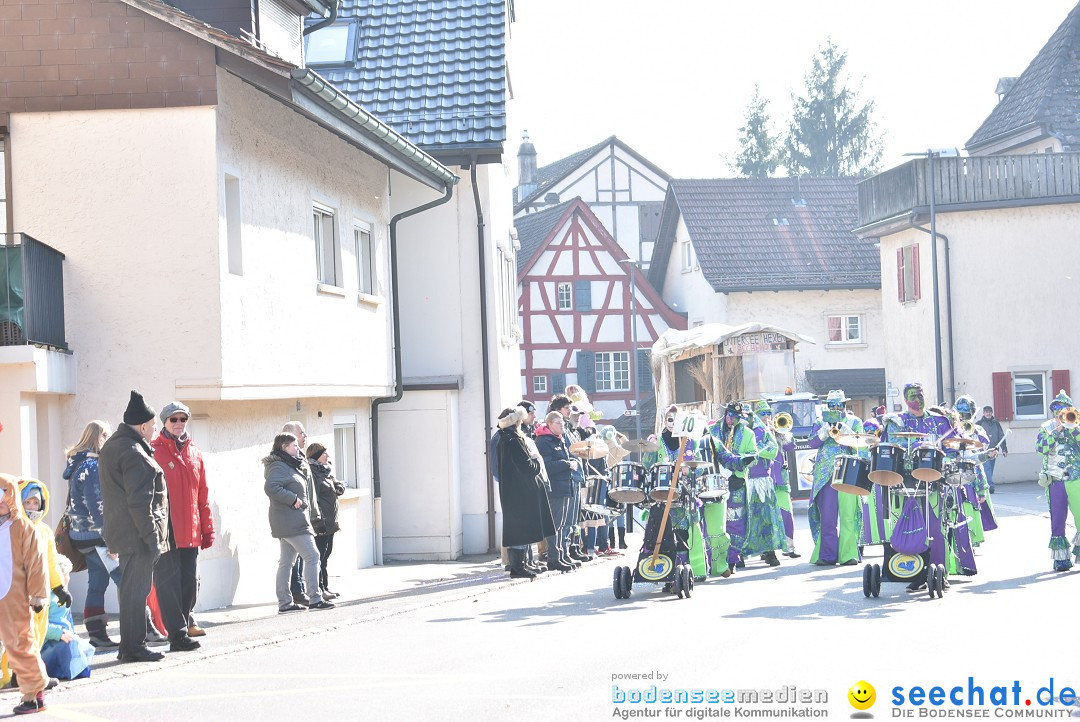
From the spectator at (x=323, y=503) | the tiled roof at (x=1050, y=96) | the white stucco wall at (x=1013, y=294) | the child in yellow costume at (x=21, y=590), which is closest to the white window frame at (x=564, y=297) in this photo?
the tiled roof at (x=1050, y=96)

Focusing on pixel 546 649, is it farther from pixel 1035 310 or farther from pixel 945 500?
pixel 1035 310

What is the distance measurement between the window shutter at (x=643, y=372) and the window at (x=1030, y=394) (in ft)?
67.9

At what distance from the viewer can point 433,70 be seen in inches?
870

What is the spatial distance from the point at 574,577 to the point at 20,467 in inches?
249

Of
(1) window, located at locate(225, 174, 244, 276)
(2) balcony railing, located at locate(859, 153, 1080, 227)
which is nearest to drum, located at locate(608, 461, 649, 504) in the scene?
(1) window, located at locate(225, 174, 244, 276)

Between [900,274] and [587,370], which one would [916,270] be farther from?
[587,370]

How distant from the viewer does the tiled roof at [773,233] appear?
4916cm

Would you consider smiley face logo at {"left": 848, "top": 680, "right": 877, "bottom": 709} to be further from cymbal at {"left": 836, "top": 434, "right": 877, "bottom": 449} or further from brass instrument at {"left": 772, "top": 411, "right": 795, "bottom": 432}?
brass instrument at {"left": 772, "top": 411, "right": 795, "bottom": 432}

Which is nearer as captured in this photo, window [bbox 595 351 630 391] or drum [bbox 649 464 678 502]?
drum [bbox 649 464 678 502]

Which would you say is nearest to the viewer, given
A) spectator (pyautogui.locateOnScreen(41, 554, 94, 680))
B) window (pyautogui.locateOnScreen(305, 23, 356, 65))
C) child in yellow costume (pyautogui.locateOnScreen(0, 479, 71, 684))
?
child in yellow costume (pyautogui.locateOnScreen(0, 479, 71, 684))

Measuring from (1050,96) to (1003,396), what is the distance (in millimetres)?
9898

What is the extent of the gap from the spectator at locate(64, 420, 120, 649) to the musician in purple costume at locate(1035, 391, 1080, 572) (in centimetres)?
930

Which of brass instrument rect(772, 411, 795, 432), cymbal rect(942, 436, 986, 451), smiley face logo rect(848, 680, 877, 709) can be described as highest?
brass instrument rect(772, 411, 795, 432)

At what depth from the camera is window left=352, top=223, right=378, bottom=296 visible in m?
19.2
